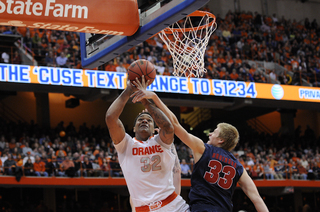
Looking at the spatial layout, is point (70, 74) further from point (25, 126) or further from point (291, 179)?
point (291, 179)

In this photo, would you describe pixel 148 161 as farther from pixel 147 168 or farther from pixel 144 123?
pixel 144 123

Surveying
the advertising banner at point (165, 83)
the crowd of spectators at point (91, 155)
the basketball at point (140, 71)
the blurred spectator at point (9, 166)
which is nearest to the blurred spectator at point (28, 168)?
the crowd of spectators at point (91, 155)

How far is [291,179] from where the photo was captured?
19.7 meters

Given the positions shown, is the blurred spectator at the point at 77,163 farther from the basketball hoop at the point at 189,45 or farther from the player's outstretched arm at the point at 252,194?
the player's outstretched arm at the point at 252,194

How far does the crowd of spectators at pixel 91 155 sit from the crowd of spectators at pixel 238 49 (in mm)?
2944

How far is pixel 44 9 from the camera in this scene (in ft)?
16.3

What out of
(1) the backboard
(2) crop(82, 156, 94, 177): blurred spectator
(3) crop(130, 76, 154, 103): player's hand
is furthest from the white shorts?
(2) crop(82, 156, 94, 177): blurred spectator

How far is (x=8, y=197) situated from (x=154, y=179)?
51.4 feet

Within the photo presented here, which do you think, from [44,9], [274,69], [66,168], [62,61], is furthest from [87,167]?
[274,69]

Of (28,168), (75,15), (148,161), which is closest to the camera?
(148,161)

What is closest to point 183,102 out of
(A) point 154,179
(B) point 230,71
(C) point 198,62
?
(B) point 230,71

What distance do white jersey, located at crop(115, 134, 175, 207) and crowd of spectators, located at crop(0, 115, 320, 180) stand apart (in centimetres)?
1113

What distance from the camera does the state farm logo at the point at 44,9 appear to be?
15.8 ft

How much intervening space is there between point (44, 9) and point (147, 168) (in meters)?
2.03
